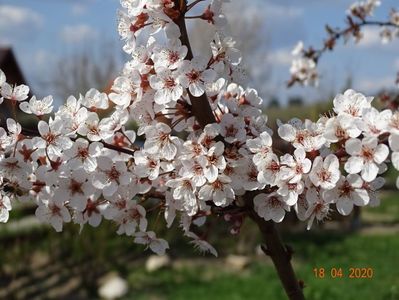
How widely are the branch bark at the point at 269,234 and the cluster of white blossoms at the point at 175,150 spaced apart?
0.01 metres

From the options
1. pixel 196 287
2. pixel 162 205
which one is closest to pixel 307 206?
pixel 162 205

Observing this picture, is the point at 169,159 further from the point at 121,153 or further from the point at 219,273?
the point at 219,273

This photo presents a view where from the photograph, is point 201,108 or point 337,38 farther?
point 337,38

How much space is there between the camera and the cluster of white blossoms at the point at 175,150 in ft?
4.38

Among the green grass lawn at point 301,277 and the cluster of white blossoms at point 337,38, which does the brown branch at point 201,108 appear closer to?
the cluster of white blossoms at point 337,38

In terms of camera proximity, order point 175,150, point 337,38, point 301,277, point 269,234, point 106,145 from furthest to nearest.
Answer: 1. point 301,277
2. point 337,38
3. point 269,234
4. point 106,145
5. point 175,150

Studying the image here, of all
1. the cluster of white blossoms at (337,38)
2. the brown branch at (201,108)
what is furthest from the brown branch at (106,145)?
the cluster of white blossoms at (337,38)

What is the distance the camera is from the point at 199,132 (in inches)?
60.8

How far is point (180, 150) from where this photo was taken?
1463 millimetres

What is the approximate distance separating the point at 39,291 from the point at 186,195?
5600mm

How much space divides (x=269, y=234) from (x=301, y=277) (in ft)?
17.6

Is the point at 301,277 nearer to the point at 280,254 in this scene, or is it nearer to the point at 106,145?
the point at 280,254

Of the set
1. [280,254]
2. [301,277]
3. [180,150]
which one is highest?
[180,150]

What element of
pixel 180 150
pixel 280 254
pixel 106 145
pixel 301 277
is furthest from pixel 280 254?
pixel 301 277
